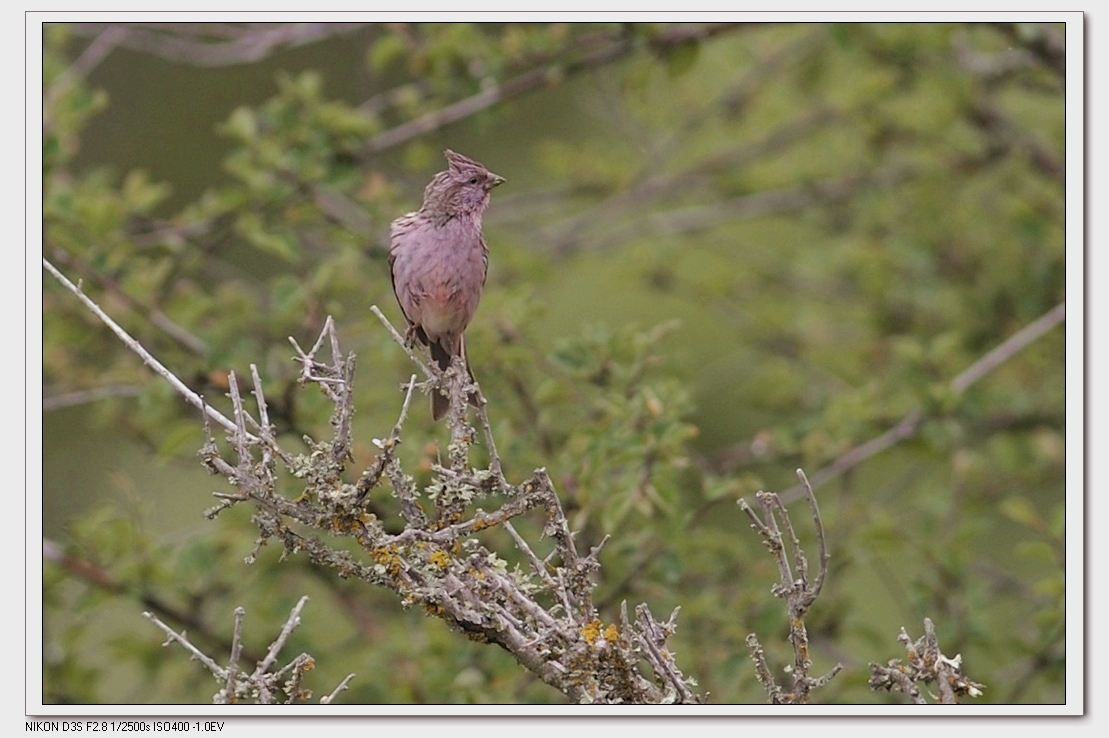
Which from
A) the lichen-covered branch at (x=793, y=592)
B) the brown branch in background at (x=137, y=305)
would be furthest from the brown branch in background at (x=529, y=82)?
the lichen-covered branch at (x=793, y=592)

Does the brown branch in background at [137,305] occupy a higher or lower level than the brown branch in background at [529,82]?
lower

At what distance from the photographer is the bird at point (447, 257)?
141 inches

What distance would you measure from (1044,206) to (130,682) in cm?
394

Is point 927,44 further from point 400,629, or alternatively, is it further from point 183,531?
point 183,531

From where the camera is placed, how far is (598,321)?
4.25 meters

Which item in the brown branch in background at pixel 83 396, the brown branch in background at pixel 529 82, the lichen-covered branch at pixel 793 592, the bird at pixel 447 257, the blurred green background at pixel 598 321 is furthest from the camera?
the brown branch in background at pixel 529 82

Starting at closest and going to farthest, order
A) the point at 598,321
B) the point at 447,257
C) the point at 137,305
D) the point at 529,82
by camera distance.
Answer: the point at 447,257, the point at 598,321, the point at 137,305, the point at 529,82

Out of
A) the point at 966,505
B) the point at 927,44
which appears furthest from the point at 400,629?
the point at 927,44

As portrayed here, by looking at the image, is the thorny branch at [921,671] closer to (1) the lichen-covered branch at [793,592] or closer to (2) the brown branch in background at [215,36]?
(1) the lichen-covered branch at [793,592]

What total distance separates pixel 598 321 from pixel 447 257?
0.78 meters

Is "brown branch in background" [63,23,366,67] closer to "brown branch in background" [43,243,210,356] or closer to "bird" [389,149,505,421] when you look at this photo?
"brown branch in background" [43,243,210,356]

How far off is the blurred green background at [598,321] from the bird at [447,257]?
394mm

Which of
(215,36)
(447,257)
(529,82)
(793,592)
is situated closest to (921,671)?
(793,592)

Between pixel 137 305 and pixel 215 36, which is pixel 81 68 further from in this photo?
pixel 137 305
